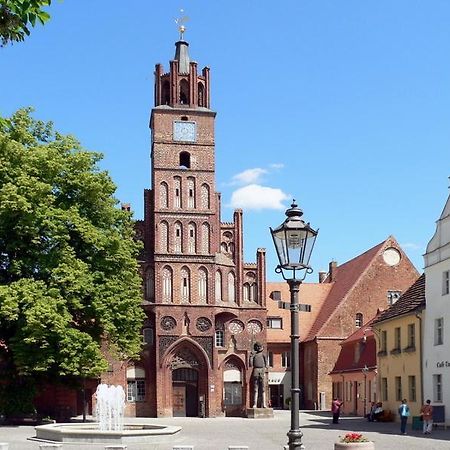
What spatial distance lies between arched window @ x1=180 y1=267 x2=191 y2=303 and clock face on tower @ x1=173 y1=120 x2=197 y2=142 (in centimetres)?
901

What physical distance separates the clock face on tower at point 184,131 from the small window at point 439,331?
26.1 metres

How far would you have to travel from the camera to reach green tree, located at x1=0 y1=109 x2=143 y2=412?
36875 millimetres

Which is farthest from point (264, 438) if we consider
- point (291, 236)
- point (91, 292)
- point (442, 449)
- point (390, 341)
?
point (291, 236)

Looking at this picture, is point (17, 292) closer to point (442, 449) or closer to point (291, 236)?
point (442, 449)

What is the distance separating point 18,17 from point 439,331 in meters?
33.0

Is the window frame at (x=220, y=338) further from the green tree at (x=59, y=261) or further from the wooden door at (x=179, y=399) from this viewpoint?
the green tree at (x=59, y=261)

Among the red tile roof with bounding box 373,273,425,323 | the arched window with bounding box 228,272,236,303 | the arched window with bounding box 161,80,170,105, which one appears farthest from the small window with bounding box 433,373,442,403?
the arched window with bounding box 161,80,170,105

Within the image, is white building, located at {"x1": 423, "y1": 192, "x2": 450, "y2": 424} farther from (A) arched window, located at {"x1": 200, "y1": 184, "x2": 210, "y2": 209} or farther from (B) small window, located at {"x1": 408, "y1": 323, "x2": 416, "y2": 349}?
(A) arched window, located at {"x1": 200, "y1": 184, "x2": 210, "y2": 209}

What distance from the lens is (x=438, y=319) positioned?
38219mm

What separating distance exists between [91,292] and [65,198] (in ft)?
15.7

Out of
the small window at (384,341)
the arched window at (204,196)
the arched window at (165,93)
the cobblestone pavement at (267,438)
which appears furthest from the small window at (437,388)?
the arched window at (165,93)

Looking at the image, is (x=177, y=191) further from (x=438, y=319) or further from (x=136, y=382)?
(x=438, y=319)

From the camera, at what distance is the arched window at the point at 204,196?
191 feet

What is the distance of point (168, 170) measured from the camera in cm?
5850
